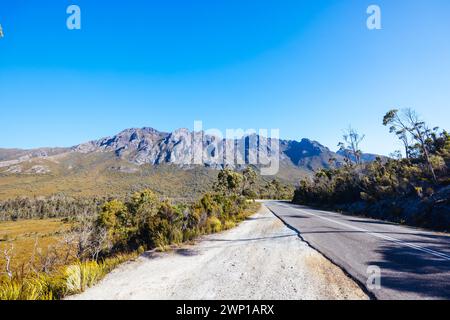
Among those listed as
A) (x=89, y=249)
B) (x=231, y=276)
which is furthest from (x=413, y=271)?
(x=89, y=249)

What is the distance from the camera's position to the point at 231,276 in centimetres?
602

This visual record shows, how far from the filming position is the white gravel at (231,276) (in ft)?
16.3

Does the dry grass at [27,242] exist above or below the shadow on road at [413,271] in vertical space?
below

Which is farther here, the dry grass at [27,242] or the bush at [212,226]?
the dry grass at [27,242]

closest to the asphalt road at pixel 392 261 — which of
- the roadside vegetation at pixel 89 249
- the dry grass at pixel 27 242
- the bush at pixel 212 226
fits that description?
the bush at pixel 212 226

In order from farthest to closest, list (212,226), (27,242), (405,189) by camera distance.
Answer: (27,242), (405,189), (212,226)

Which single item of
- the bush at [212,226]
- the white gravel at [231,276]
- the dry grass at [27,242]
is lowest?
the dry grass at [27,242]

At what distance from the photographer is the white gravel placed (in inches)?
196

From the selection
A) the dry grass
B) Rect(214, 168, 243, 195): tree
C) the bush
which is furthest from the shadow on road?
Rect(214, 168, 243, 195): tree

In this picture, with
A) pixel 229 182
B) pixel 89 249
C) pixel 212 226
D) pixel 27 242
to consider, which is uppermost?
pixel 229 182

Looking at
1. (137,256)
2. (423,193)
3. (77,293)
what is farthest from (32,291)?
(423,193)

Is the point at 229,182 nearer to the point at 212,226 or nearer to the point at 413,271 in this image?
the point at 212,226

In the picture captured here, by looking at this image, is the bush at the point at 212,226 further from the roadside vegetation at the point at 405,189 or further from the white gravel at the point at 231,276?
the roadside vegetation at the point at 405,189
